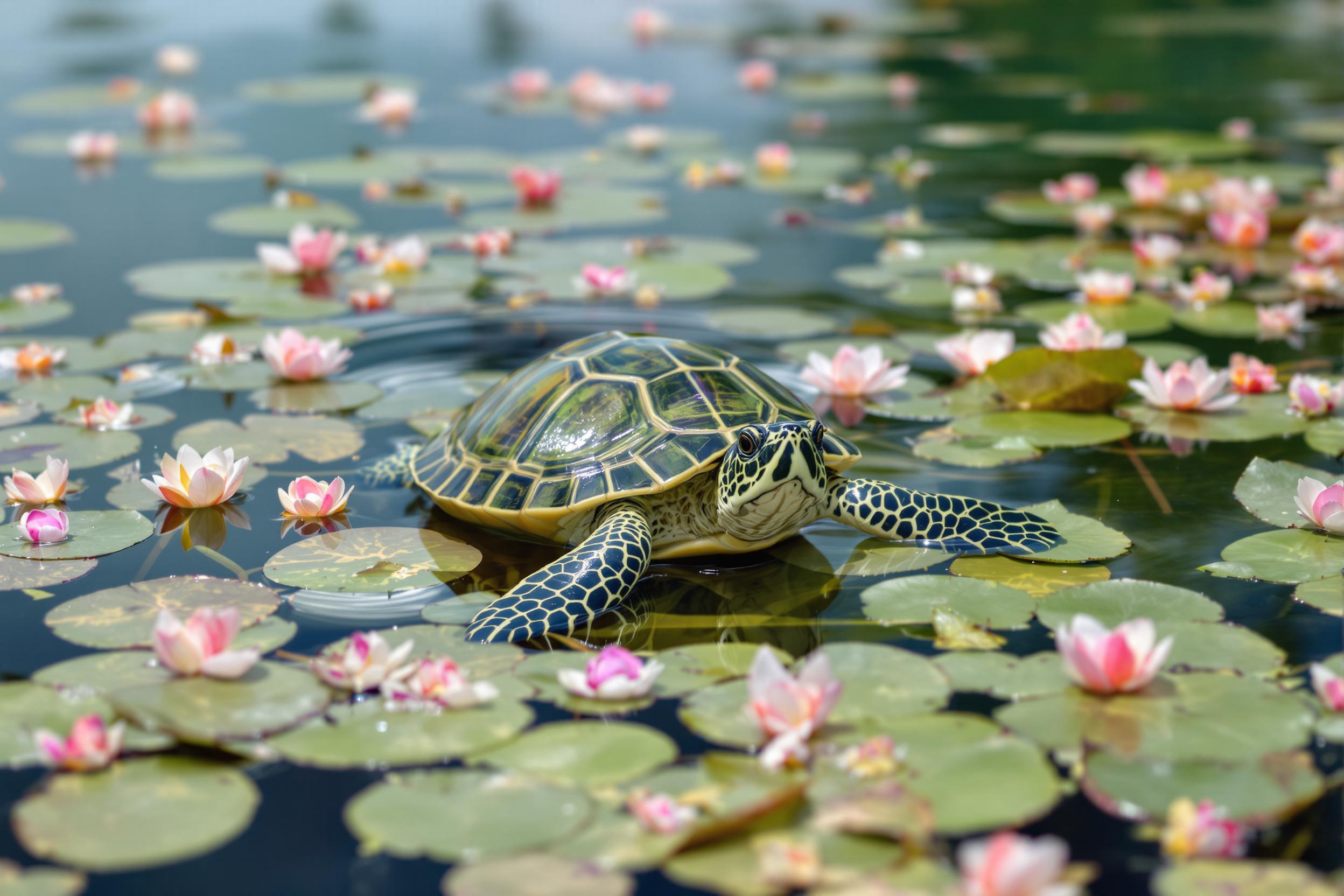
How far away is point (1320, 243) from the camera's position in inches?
254

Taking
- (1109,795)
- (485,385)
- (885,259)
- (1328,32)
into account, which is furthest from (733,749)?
(1328,32)

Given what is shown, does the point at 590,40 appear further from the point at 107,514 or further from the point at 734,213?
the point at 107,514


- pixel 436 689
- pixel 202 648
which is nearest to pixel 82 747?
pixel 202 648

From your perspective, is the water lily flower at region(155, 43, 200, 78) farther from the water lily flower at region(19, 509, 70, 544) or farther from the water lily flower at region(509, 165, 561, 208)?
the water lily flower at region(19, 509, 70, 544)

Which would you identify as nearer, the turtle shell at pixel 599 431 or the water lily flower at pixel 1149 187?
the turtle shell at pixel 599 431

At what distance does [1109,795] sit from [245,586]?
7.41 ft

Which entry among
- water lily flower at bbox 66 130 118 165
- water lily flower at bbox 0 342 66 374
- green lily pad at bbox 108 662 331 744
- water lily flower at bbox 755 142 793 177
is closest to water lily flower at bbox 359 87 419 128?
water lily flower at bbox 66 130 118 165

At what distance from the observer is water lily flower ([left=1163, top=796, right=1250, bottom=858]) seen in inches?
86.4

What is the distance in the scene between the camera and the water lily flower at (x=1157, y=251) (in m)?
6.47

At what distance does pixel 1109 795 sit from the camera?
2.38 m

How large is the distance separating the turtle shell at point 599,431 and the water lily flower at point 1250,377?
6.37 feet

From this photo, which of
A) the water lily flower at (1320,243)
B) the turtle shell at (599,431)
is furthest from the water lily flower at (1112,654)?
the water lily flower at (1320,243)

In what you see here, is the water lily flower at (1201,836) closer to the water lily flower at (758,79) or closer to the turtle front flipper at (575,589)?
the turtle front flipper at (575,589)

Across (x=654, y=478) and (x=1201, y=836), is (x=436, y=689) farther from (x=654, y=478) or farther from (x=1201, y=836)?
(x=1201, y=836)
